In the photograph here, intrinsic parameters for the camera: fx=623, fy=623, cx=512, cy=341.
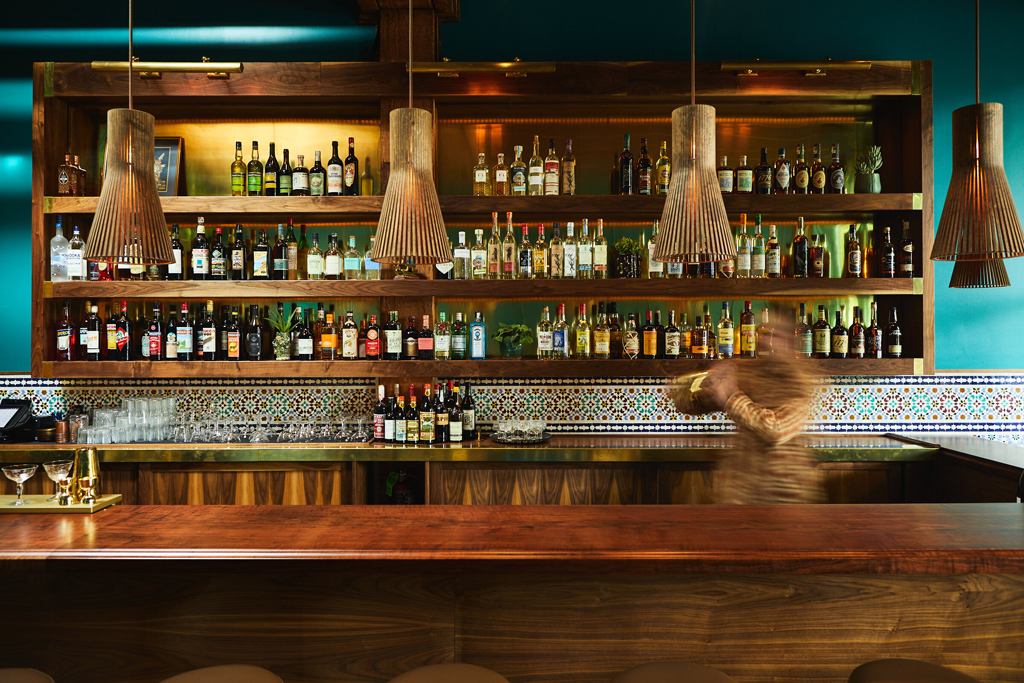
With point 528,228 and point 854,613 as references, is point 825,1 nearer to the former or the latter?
point 528,228

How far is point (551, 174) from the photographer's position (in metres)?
3.33

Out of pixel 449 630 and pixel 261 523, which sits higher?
pixel 261 523

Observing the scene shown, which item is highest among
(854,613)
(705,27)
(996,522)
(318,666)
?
(705,27)

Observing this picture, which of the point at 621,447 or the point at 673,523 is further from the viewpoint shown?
the point at 621,447

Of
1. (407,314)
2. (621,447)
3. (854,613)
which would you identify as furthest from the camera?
(407,314)

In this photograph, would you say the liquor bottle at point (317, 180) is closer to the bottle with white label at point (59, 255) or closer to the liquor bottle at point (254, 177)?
the liquor bottle at point (254, 177)

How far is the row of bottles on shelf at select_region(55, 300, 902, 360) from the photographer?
329 cm

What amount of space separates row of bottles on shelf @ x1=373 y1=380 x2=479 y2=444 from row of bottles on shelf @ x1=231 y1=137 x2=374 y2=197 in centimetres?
112

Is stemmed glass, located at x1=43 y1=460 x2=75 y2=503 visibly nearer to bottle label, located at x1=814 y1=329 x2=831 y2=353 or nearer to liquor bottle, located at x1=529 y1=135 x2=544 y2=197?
liquor bottle, located at x1=529 y1=135 x2=544 y2=197

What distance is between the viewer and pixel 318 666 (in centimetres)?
155

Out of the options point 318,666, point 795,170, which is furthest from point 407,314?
point 795,170

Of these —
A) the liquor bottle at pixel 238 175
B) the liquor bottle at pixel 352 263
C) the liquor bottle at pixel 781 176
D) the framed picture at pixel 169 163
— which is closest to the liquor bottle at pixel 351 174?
the liquor bottle at pixel 352 263

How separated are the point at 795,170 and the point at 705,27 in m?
0.99

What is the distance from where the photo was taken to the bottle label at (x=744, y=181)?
3.32 metres
